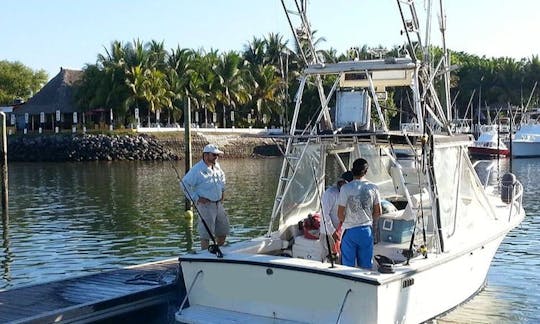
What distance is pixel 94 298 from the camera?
1001 cm

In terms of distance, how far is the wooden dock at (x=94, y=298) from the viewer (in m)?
9.37

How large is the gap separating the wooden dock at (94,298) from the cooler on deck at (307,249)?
5.54 feet

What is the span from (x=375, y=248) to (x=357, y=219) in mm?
1430

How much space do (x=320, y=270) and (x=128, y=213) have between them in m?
16.1

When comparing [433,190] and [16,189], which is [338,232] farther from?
[16,189]

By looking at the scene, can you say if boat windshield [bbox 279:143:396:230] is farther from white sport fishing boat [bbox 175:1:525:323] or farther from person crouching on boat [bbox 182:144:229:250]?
person crouching on boat [bbox 182:144:229:250]

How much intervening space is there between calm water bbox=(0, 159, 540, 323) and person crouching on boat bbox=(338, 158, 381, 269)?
2.55 m

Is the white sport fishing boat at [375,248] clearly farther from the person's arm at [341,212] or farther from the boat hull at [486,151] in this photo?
the boat hull at [486,151]

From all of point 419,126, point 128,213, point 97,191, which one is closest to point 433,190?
point 419,126

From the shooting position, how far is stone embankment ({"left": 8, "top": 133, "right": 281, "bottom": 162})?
55250mm

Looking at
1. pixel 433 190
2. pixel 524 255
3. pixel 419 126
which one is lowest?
pixel 524 255

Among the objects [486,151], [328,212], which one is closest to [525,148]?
[486,151]

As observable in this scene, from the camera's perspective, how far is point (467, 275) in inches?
420

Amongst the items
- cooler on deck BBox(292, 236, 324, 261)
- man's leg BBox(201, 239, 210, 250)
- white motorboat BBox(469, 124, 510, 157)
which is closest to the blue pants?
cooler on deck BBox(292, 236, 324, 261)
